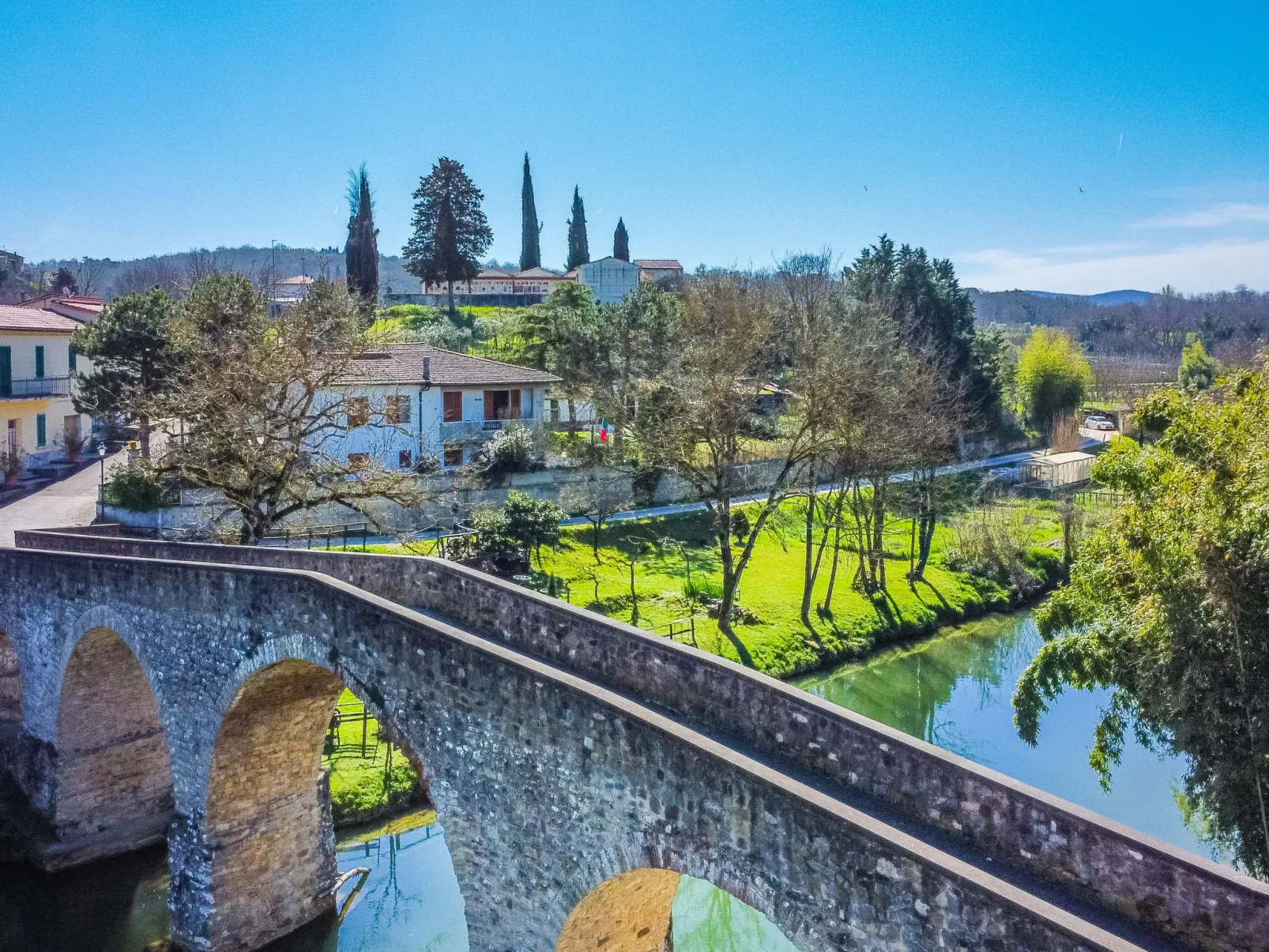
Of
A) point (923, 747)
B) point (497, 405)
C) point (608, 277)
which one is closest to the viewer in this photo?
point (923, 747)

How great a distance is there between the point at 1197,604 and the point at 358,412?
1697 centimetres

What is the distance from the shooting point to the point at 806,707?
853 centimetres

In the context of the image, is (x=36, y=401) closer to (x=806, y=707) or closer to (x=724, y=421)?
(x=724, y=421)

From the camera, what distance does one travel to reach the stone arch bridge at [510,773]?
6602 millimetres

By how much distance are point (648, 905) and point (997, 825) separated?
4073mm

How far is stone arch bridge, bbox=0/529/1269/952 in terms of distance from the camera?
660 cm

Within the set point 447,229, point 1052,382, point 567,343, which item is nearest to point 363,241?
point 447,229

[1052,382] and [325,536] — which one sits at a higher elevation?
[1052,382]

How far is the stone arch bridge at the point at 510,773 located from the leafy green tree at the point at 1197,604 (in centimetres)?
548

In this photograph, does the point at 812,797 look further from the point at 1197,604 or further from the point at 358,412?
the point at 358,412

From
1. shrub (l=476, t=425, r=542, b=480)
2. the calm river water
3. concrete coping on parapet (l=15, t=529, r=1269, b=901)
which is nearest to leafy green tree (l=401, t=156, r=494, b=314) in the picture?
shrub (l=476, t=425, r=542, b=480)

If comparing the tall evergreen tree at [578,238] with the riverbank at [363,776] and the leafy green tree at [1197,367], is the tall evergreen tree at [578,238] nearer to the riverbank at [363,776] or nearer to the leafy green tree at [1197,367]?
the leafy green tree at [1197,367]

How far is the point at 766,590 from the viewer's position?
1123 inches

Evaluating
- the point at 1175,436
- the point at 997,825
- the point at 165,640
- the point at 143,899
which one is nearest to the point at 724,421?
the point at 1175,436
